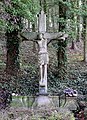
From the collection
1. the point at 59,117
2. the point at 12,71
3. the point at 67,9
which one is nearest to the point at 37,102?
the point at 59,117

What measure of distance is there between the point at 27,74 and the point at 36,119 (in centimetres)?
611

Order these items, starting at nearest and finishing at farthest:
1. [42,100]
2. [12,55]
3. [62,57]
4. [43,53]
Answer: [42,100], [43,53], [12,55], [62,57]

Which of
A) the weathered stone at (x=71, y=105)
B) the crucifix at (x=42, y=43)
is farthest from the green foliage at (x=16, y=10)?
the weathered stone at (x=71, y=105)

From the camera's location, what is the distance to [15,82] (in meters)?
11.4

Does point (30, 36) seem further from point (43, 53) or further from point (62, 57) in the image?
point (62, 57)

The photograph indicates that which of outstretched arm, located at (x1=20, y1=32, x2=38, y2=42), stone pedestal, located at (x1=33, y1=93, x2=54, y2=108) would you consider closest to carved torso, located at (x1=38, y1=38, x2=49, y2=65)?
outstretched arm, located at (x1=20, y1=32, x2=38, y2=42)

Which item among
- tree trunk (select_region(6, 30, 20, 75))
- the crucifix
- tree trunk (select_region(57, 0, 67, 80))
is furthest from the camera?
tree trunk (select_region(57, 0, 67, 80))

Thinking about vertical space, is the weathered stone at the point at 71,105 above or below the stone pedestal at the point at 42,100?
below

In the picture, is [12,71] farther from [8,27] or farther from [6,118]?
[6,118]

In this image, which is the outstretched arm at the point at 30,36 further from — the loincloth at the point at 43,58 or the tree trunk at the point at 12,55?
the tree trunk at the point at 12,55

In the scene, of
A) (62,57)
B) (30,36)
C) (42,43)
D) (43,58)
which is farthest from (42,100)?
(62,57)

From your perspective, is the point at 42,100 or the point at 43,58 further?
the point at 43,58

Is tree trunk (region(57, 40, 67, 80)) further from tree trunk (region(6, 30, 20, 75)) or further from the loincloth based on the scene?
the loincloth

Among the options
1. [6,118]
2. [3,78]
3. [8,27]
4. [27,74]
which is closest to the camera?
[6,118]
